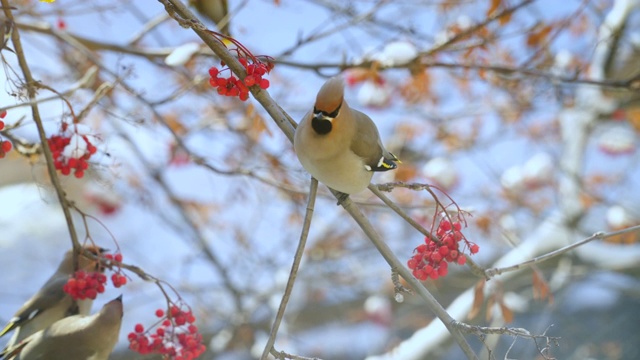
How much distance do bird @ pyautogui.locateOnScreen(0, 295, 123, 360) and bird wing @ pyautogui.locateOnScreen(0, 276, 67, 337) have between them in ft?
0.48

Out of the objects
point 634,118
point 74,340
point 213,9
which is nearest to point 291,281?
point 74,340

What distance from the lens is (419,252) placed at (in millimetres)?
1780

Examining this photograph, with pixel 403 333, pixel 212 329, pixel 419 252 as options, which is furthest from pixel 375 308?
pixel 419 252

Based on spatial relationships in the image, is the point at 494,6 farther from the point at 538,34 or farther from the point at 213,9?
the point at 213,9

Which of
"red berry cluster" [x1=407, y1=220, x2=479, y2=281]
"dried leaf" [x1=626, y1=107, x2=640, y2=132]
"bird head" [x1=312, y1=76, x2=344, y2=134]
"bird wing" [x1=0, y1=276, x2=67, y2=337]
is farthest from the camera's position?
"dried leaf" [x1=626, y1=107, x2=640, y2=132]

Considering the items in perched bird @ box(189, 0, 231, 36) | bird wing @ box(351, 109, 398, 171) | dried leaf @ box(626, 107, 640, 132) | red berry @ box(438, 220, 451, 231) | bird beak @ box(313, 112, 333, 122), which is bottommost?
red berry @ box(438, 220, 451, 231)

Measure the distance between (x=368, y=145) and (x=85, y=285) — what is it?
91cm

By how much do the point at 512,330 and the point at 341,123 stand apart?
2.37 ft

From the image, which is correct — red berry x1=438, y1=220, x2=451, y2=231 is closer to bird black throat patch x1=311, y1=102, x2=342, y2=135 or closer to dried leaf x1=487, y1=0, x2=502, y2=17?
bird black throat patch x1=311, y1=102, x2=342, y2=135

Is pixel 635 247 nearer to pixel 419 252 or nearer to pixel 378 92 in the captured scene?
pixel 378 92

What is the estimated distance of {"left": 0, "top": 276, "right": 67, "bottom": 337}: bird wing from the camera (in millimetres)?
2146

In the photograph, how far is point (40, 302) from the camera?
214 centimetres

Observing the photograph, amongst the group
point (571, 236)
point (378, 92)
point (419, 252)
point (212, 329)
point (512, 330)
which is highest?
point (378, 92)

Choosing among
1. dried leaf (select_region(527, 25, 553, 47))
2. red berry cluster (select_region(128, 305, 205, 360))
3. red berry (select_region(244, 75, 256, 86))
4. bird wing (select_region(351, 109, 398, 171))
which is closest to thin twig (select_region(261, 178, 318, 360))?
bird wing (select_region(351, 109, 398, 171))
